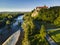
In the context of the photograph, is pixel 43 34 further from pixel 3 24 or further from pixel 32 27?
pixel 3 24

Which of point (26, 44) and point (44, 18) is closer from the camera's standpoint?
point (26, 44)

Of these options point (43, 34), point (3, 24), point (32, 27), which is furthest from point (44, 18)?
point (43, 34)

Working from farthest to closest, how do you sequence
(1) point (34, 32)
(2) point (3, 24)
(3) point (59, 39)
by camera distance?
(2) point (3, 24)
(1) point (34, 32)
(3) point (59, 39)

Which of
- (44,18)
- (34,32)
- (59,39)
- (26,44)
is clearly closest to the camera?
(26,44)

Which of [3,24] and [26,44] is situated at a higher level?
[26,44]

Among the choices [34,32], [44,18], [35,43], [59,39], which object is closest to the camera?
[35,43]

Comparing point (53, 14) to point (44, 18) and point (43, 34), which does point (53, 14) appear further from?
point (43, 34)

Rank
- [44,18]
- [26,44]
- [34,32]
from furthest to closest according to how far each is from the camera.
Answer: [44,18]
[34,32]
[26,44]

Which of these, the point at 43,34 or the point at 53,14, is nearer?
the point at 43,34

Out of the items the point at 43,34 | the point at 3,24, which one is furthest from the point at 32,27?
the point at 3,24
